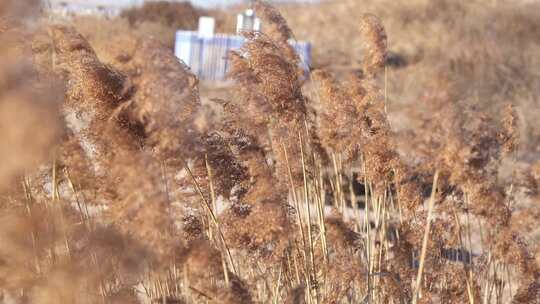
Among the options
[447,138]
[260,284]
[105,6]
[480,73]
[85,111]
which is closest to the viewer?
[447,138]

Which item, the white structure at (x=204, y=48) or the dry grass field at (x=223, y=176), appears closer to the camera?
the dry grass field at (x=223, y=176)

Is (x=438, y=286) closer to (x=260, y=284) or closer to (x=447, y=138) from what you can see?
(x=260, y=284)

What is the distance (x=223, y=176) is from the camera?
9.52 feet

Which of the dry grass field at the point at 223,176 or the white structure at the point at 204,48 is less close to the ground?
the dry grass field at the point at 223,176

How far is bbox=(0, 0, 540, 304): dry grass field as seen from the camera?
2.09m

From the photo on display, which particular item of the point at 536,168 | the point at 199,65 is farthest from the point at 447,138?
the point at 199,65

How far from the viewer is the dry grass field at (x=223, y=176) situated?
209cm

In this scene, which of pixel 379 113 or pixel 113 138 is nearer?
pixel 113 138

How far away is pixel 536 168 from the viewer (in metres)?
4.20

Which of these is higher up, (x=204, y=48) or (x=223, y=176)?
(x=223, y=176)

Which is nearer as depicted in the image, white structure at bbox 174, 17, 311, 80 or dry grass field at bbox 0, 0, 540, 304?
dry grass field at bbox 0, 0, 540, 304

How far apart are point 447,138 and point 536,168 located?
76.6 inches

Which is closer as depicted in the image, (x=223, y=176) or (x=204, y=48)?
(x=223, y=176)

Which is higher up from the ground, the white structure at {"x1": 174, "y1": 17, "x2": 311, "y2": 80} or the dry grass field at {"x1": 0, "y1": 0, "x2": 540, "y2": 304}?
the dry grass field at {"x1": 0, "y1": 0, "x2": 540, "y2": 304}
